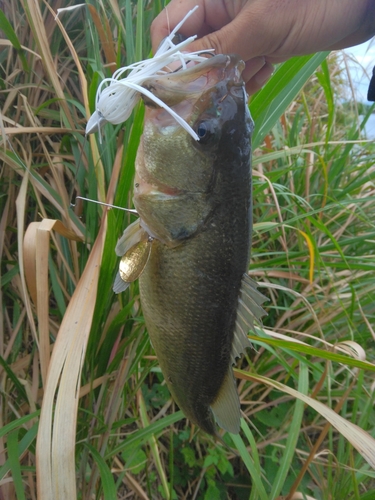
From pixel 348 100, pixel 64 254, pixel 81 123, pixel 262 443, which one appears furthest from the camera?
pixel 348 100

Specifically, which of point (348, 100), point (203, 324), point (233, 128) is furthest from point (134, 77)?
point (348, 100)

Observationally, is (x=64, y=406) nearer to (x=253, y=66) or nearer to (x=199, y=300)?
(x=199, y=300)

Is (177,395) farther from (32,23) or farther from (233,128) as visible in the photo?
(32,23)

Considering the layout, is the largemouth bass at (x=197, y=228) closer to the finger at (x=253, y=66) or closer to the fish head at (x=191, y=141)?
the fish head at (x=191, y=141)

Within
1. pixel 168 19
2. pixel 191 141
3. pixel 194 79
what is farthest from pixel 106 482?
pixel 168 19

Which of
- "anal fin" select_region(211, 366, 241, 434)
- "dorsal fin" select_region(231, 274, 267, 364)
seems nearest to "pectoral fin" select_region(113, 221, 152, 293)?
"dorsal fin" select_region(231, 274, 267, 364)

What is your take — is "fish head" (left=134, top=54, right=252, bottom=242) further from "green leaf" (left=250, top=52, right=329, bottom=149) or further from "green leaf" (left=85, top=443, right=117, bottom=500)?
"green leaf" (left=85, top=443, right=117, bottom=500)
